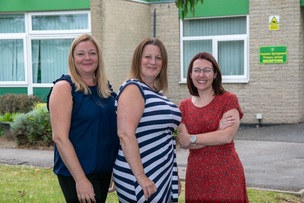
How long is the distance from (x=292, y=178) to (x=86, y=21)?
907 centimetres

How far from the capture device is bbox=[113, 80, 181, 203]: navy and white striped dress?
372 cm

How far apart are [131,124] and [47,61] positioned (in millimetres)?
13095

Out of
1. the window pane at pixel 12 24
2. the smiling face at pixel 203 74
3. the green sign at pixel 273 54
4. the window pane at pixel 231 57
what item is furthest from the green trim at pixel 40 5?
the smiling face at pixel 203 74

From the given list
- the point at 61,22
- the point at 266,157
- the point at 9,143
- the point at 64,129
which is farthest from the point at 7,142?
the point at 64,129

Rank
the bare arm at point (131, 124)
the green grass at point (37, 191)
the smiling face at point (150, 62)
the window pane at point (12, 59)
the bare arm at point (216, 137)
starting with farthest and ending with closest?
the window pane at point (12, 59) < the green grass at point (37, 191) < the bare arm at point (216, 137) < the smiling face at point (150, 62) < the bare arm at point (131, 124)

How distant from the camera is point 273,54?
47.3 feet

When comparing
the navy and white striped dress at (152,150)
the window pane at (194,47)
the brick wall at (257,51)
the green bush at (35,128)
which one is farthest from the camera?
the window pane at (194,47)

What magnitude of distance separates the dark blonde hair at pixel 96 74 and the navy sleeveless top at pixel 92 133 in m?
0.03

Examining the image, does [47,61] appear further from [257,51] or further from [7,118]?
[257,51]

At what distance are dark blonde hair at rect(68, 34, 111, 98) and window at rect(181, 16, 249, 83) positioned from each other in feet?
37.0

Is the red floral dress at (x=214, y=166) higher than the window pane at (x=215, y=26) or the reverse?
the reverse

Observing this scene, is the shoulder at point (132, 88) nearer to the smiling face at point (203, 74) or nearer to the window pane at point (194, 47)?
the smiling face at point (203, 74)

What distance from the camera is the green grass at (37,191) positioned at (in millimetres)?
6801

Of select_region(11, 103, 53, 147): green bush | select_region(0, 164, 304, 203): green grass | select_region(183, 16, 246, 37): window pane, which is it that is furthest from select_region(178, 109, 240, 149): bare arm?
select_region(183, 16, 246, 37): window pane
